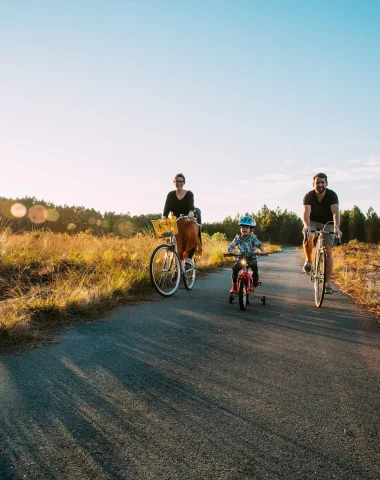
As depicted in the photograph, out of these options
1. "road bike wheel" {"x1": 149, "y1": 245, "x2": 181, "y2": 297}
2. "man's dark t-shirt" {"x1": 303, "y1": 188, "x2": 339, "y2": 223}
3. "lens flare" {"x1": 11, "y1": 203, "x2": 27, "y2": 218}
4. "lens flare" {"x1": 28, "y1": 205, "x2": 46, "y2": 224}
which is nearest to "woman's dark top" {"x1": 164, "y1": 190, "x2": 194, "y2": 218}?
"road bike wheel" {"x1": 149, "y1": 245, "x2": 181, "y2": 297}

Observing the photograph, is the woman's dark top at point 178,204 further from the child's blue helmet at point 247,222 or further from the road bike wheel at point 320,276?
the road bike wheel at point 320,276

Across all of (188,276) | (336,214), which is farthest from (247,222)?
(188,276)

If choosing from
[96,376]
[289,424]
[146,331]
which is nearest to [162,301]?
[146,331]

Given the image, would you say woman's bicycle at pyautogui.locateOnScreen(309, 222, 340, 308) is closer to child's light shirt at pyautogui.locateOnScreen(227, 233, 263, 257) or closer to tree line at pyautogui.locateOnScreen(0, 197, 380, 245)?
child's light shirt at pyautogui.locateOnScreen(227, 233, 263, 257)

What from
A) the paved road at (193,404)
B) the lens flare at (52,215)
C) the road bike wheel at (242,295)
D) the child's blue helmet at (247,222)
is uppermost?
the lens flare at (52,215)

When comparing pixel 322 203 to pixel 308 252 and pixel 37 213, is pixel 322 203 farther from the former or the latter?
pixel 37 213

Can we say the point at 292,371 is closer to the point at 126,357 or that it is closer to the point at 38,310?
the point at 126,357

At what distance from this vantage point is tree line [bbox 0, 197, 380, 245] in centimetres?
2739

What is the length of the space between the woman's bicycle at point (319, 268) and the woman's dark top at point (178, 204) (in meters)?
2.77

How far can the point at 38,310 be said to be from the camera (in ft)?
16.3

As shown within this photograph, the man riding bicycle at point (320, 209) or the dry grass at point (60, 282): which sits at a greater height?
the man riding bicycle at point (320, 209)

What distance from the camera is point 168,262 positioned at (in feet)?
25.7

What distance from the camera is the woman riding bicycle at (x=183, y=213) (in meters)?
8.53

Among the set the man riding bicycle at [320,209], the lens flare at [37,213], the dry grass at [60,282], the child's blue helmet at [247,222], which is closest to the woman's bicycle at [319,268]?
the man riding bicycle at [320,209]
